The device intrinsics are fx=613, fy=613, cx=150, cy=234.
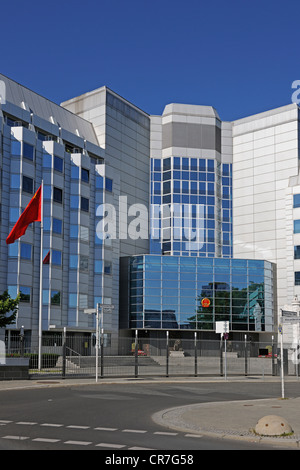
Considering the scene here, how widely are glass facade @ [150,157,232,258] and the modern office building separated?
0.50ft

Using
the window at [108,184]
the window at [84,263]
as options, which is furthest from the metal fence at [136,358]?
the window at [108,184]

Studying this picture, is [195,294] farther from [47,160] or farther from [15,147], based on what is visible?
[15,147]

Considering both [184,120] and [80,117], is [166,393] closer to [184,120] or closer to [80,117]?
[80,117]

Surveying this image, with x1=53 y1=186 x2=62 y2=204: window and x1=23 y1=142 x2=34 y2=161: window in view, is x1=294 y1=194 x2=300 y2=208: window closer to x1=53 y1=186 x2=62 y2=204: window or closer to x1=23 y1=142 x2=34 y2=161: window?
x1=53 y1=186 x2=62 y2=204: window

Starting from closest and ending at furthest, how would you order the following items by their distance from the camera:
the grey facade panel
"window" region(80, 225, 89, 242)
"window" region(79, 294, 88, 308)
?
"window" region(79, 294, 88, 308) < "window" region(80, 225, 89, 242) < the grey facade panel

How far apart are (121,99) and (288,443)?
74168 millimetres

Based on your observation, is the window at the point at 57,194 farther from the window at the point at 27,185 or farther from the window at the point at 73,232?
the window at the point at 27,185

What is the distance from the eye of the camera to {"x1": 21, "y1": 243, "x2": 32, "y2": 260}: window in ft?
198

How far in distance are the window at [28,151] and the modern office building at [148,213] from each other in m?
0.11

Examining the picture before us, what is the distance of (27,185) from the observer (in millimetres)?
61656

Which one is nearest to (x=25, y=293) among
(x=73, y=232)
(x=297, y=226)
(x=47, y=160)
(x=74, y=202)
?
(x=73, y=232)

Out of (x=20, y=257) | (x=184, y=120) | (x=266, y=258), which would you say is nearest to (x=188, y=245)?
(x=266, y=258)

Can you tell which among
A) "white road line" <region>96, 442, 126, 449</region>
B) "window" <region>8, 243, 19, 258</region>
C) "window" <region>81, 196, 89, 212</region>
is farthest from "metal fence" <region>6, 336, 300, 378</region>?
"window" <region>81, 196, 89, 212</region>

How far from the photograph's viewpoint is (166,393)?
24.7m
